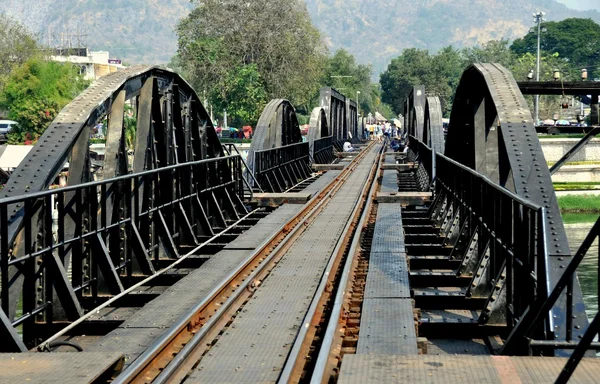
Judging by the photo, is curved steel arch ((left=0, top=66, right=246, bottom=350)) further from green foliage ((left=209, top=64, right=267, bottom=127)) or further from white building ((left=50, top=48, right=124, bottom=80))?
white building ((left=50, top=48, right=124, bottom=80))

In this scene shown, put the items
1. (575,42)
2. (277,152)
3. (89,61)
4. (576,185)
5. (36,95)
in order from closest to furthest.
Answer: (277,152)
(576,185)
(36,95)
(89,61)
(575,42)

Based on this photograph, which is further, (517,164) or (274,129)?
(274,129)

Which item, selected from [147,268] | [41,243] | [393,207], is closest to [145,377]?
[41,243]

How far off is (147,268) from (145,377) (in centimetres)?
517

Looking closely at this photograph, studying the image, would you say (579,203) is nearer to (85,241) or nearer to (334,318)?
(85,241)

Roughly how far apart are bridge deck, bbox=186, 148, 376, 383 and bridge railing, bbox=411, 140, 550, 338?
1902mm

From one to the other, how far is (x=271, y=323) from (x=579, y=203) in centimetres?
4283

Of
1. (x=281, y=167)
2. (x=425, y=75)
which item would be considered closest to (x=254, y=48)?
(x=281, y=167)

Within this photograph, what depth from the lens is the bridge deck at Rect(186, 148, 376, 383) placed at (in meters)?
7.03

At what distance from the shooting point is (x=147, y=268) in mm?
12086

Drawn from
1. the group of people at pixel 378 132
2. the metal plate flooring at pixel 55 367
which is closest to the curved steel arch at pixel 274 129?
the metal plate flooring at pixel 55 367

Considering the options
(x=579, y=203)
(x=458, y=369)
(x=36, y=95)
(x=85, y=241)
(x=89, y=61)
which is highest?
(x=89, y=61)

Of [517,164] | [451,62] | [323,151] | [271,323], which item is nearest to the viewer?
[271,323]

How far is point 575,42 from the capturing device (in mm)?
157125
